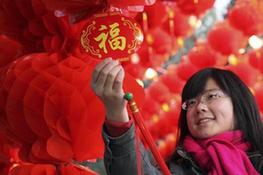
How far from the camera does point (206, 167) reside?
1439 millimetres

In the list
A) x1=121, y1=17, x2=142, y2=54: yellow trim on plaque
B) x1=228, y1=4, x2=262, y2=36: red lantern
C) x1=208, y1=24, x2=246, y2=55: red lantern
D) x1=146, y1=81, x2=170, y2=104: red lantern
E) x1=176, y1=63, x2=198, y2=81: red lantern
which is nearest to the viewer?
x1=121, y1=17, x2=142, y2=54: yellow trim on plaque

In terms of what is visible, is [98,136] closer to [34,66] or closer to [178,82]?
[34,66]

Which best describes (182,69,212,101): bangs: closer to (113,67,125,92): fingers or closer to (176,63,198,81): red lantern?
(113,67,125,92): fingers

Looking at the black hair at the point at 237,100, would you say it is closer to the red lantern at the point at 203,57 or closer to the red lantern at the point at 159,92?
the red lantern at the point at 203,57

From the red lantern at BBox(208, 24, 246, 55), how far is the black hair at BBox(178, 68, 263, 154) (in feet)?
4.44

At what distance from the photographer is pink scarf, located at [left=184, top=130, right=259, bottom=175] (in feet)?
4.60

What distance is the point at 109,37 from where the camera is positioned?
1271 millimetres

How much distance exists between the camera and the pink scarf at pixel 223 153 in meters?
1.40

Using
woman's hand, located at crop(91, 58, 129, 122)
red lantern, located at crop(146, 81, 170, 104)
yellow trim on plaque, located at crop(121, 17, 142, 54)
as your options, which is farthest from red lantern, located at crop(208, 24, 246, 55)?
woman's hand, located at crop(91, 58, 129, 122)

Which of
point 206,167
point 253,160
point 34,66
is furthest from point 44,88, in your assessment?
point 253,160

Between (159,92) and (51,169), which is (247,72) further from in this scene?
(51,169)

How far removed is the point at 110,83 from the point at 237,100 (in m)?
0.53

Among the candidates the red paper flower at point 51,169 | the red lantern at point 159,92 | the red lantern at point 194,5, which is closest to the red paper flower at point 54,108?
the red paper flower at point 51,169

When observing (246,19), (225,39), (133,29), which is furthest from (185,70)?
(133,29)
